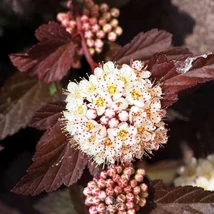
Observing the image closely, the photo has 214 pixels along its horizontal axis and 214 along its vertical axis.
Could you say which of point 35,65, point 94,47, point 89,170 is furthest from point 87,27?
point 89,170

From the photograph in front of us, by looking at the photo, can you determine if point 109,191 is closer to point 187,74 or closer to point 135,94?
point 135,94

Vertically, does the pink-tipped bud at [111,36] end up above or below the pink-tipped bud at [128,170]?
above

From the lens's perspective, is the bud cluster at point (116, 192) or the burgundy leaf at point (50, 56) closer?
the bud cluster at point (116, 192)

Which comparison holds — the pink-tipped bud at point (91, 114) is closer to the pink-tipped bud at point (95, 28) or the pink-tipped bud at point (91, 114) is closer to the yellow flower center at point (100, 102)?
the yellow flower center at point (100, 102)

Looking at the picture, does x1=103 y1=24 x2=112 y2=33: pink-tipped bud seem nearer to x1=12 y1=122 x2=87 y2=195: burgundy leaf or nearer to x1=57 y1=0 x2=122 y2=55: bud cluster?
x1=57 y1=0 x2=122 y2=55: bud cluster

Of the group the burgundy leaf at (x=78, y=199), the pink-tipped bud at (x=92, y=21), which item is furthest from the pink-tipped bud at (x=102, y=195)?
the pink-tipped bud at (x=92, y=21)

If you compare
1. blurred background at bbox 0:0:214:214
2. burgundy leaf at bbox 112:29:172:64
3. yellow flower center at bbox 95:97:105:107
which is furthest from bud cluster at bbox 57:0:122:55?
yellow flower center at bbox 95:97:105:107
